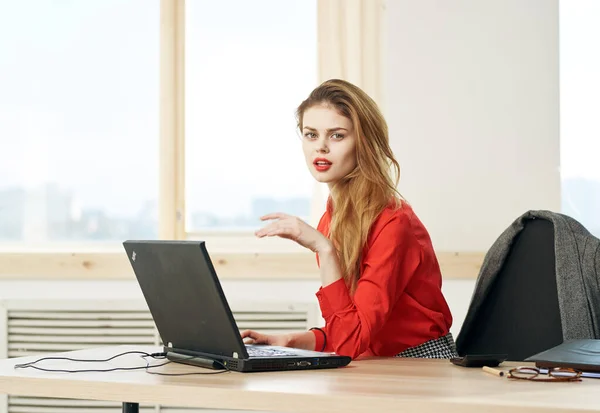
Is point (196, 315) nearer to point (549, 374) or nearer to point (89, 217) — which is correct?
point (549, 374)

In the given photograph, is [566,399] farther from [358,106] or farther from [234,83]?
[234,83]

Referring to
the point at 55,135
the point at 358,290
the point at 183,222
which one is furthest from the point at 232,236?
the point at 358,290

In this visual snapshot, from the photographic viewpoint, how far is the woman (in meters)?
1.82

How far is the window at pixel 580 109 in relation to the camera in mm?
3152

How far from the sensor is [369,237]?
1890 mm

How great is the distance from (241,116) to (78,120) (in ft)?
2.32

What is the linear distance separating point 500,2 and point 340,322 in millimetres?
1796

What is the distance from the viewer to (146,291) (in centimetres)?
164

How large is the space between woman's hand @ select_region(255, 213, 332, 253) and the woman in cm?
7

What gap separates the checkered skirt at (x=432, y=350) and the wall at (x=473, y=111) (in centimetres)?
115

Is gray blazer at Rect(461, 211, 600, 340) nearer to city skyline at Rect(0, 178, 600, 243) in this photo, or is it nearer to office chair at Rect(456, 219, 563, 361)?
office chair at Rect(456, 219, 563, 361)

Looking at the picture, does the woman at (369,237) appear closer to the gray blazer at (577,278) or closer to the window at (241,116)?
the gray blazer at (577,278)

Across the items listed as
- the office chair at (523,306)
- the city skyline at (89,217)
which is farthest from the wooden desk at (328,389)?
the city skyline at (89,217)

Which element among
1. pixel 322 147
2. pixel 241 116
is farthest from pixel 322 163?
pixel 241 116
